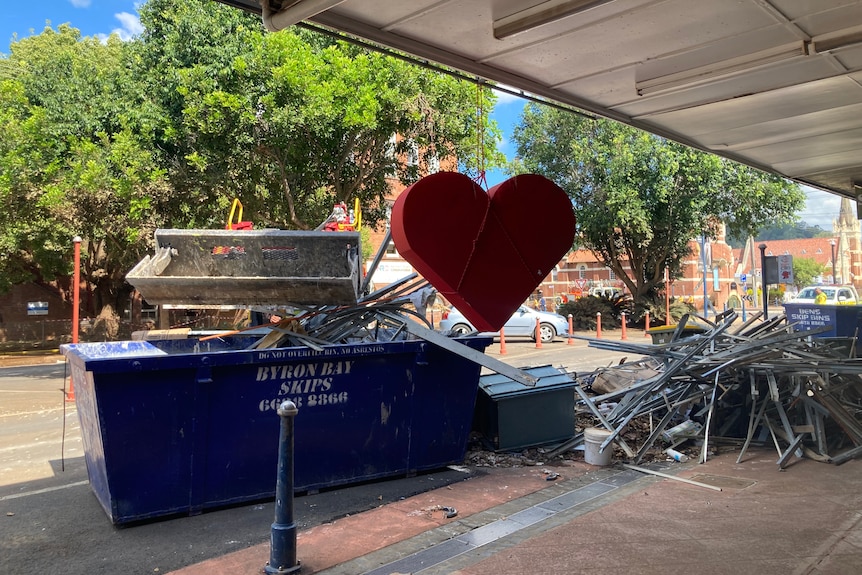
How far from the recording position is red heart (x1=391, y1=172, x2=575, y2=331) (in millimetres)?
3062

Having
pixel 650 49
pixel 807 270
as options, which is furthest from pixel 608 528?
pixel 807 270

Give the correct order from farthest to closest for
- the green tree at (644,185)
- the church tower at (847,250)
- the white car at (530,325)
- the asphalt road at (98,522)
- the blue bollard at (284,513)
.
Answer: the church tower at (847,250)
the green tree at (644,185)
the white car at (530,325)
the asphalt road at (98,522)
the blue bollard at (284,513)

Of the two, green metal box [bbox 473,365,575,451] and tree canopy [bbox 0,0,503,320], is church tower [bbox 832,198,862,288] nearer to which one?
tree canopy [bbox 0,0,503,320]

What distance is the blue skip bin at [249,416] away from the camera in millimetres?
4691

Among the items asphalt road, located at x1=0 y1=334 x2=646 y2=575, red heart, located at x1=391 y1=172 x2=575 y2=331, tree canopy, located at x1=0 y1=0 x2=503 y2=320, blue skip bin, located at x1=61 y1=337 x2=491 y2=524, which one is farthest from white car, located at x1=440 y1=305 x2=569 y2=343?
red heart, located at x1=391 y1=172 x2=575 y2=331

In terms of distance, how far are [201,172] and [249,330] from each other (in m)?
9.23

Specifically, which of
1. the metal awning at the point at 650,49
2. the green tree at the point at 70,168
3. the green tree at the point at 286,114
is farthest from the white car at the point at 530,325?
the metal awning at the point at 650,49

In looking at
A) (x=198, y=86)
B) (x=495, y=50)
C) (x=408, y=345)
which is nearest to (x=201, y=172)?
(x=198, y=86)

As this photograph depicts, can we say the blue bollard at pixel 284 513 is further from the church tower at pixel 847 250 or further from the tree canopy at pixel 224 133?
the church tower at pixel 847 250

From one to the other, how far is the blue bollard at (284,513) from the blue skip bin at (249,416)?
1.28 meters

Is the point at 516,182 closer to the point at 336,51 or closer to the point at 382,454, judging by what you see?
the point at 382,454

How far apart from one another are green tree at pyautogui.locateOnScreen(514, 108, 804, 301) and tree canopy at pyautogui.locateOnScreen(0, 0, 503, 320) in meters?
12.7

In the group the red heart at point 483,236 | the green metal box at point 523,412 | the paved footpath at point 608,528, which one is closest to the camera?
the red heart at point 483,236

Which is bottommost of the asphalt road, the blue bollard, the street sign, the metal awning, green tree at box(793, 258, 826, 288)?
the asphalt road
